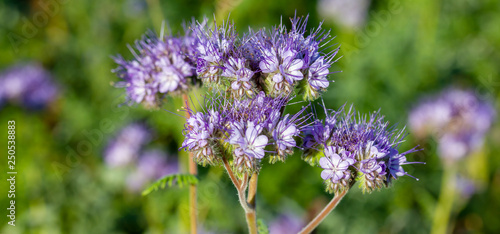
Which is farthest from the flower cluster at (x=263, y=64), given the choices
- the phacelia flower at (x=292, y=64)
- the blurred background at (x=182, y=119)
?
the blurred background at (x=182, y=119)

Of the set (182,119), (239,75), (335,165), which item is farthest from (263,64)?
(182,119)

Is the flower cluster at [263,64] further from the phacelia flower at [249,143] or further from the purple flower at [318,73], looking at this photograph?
the phacelia flower at [249,143]

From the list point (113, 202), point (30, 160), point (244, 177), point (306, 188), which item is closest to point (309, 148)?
point (244, 177)

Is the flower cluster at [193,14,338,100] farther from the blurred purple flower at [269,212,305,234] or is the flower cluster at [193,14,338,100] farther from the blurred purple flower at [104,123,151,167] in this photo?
the blurred purple flower at [104,123,151,167]

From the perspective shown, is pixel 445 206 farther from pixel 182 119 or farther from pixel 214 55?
pixel 214 55

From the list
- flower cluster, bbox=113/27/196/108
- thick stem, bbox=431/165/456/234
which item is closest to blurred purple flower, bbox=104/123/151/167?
flower cluster, bbox=113/27/196/108
